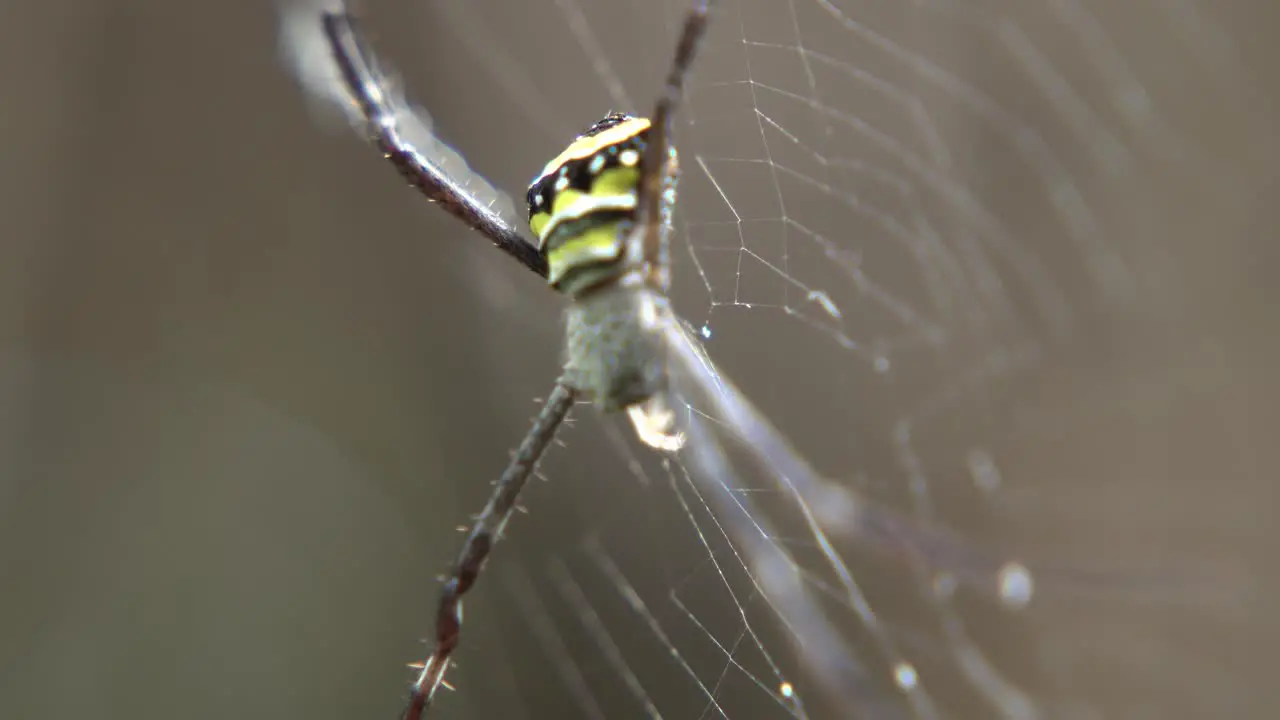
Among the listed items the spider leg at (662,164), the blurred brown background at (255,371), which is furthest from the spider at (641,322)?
the blurred brown background at (255,371)

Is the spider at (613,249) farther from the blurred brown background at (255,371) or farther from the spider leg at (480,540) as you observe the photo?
the blurred brown background at (255,371)

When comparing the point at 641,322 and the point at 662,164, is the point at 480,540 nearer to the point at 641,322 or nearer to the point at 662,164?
the point at 641,322

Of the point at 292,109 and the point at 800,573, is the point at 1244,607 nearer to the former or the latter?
the point at 800,573

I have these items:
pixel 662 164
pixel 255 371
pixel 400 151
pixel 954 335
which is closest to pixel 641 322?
pixel 662 164

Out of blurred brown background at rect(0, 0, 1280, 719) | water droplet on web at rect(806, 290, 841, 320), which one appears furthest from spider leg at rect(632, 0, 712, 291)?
blurred brown background at rect(0, 0, 1280, 719)

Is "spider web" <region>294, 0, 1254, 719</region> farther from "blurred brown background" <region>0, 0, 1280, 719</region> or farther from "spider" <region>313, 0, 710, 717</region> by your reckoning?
"blurred brown background" <region>0, 0, 1280, 719</region>

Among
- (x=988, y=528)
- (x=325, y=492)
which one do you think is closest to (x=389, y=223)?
(x=325, y=492)
